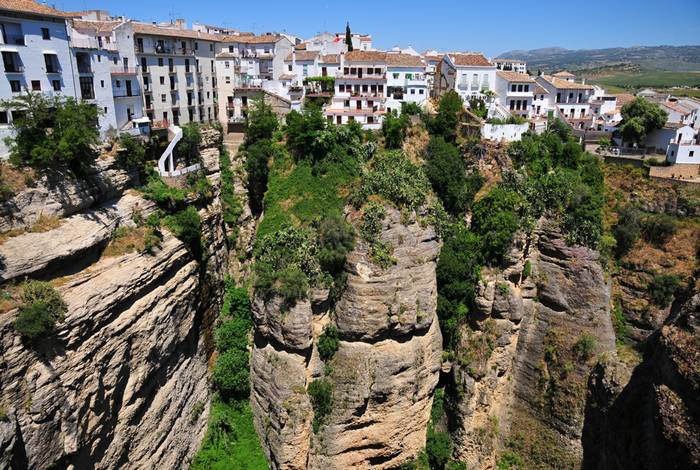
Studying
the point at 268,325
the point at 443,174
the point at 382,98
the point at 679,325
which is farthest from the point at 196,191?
the point at 679,325

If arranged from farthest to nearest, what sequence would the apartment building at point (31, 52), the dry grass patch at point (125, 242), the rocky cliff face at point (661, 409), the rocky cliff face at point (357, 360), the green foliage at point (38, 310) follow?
the rocky cliff face at point (357, 360), the apartment building at point (31, 52), the dry grass patch at point (125, 242), the green foliage at point (38, 310), the rocky cliff face at point (661, 409)

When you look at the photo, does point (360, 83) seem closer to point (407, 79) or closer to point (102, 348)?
point (407, 79)

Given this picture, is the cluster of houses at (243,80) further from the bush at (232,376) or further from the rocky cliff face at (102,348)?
the bush at (232,376)

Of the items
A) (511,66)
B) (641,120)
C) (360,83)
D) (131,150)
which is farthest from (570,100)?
(131,150)

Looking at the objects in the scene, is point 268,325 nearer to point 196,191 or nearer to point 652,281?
point 196,191

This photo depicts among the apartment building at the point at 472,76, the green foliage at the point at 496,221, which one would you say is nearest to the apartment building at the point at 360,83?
the apartment building at the point at 472,76

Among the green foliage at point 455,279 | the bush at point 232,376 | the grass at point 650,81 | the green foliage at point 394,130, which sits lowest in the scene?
the bush at point 232,376
